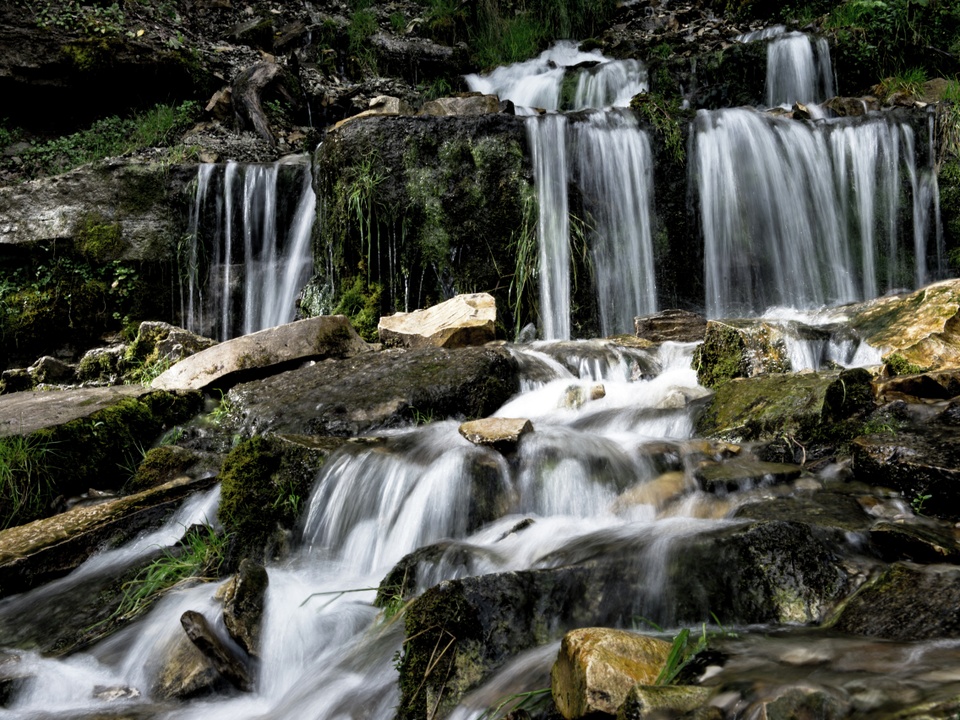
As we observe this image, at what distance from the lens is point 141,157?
10438 mm

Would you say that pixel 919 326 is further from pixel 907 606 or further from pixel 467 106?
pixel 467 106

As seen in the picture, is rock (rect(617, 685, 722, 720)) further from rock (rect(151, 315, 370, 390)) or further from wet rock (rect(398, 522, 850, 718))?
rock (rect(151, 315, 370, 390))

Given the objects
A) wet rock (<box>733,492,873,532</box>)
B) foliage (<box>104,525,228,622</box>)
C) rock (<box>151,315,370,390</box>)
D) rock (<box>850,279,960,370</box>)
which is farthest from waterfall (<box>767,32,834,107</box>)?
foliage (<box>104,525,228,622</box>)

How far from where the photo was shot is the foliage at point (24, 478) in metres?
4.02

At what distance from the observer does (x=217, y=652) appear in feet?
8.14

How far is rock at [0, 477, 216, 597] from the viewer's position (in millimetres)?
3404

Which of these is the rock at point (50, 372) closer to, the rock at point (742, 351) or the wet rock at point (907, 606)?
the rock at point (742, 351)

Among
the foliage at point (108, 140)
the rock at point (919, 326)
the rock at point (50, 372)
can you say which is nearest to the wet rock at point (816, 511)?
the rock at point (919, 326)

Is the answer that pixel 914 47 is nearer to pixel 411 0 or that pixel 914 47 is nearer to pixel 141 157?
pixel 411 0

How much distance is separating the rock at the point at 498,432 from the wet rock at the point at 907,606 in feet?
6.00

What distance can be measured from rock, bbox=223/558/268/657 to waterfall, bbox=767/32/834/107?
1045cm

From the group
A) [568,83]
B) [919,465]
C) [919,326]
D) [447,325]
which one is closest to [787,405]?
[919,465]

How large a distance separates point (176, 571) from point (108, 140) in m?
10.1

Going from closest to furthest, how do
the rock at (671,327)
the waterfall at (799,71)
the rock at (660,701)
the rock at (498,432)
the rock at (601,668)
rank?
the rock at (660,701) < the rock at (601,668) < the rock at (498,432) < the rock at (671,327) < the waterfall at (799,71)
